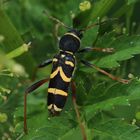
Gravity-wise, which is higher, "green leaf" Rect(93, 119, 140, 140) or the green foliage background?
the green foliage background

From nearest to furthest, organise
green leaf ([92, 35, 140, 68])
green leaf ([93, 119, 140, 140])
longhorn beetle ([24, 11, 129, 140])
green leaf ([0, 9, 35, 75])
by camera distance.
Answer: green leaf ([93, 119, 140, 140]) < green leaf ([92, 35, 140, 68]) < longhorn beetle ([24, 11, 129, 140]) < green leaf ([0, 9, 35, 75])

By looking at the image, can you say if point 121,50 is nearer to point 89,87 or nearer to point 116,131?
point 89,87

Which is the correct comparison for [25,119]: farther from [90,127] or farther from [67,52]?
[67,52]

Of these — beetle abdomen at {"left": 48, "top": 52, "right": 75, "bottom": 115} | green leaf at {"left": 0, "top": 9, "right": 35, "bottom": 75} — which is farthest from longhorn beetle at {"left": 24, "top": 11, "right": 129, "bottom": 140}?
green leaf at {"left": 0, "top": 9, "right": 35, "bottom": 75}

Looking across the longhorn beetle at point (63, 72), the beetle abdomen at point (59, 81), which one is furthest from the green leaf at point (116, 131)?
the beetle abdomen at point (59, 81)

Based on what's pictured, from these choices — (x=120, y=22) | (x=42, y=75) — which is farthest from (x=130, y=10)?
(x=42, y=75)

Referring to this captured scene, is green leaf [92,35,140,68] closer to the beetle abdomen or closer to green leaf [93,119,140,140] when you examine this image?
the beetle abdomen
